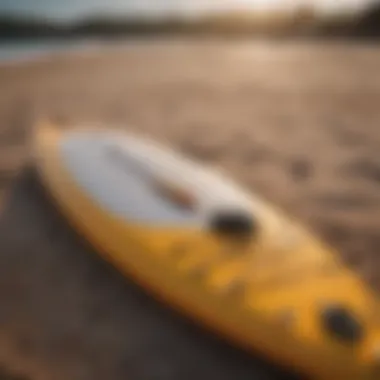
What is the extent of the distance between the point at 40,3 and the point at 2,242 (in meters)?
1.51

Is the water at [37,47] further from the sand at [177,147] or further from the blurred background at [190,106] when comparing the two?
the sand at [177,147]

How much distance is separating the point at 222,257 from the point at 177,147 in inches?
22.6

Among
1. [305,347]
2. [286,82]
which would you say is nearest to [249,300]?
[305,347]

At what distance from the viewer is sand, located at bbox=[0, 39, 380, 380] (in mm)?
931

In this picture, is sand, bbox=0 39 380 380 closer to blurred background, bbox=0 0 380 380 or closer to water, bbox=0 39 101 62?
blurred background, bbox=0 0 380 380

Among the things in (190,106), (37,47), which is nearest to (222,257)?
(190,106)

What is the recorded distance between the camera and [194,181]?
1.17m

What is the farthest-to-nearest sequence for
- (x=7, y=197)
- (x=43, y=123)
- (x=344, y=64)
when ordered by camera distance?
(x=344, y=64), (x=43, y=123), (x=7, y=197)

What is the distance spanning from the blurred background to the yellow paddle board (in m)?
0.05

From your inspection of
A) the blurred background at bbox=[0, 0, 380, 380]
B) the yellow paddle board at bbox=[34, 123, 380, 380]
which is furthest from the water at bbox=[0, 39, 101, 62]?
the yellow paddle board at bbox=[34, 123, 380, 380]

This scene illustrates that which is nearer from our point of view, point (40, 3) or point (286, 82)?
point (286, 82)

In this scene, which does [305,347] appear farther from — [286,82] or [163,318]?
[286,82]

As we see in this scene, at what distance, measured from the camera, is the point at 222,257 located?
3.23 feet

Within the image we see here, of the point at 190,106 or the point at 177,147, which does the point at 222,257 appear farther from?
the point at 190,106
